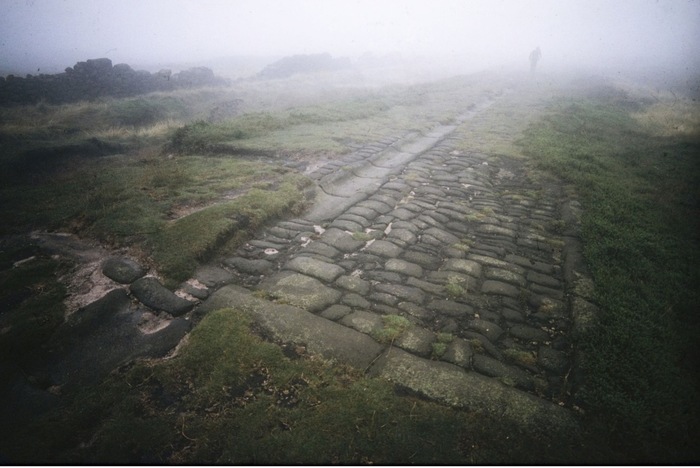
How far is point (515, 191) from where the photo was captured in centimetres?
729

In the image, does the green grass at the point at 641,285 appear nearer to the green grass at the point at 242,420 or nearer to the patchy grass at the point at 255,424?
the patchy grass at the point at 255,424

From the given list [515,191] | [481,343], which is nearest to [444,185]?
[515,191]

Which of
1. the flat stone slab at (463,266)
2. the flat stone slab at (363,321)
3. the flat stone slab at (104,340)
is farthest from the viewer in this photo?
the flat stone slab at (463,266)

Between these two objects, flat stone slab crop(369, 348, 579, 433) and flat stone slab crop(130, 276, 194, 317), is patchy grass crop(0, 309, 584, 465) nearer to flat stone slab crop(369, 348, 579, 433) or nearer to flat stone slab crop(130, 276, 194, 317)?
flat stone slab crop(369, 348, 579, 433)

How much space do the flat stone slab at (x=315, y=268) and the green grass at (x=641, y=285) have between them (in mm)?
2855

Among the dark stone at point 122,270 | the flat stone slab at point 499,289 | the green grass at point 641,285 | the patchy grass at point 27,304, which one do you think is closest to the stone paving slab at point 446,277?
the flat stone slab at point 499,289

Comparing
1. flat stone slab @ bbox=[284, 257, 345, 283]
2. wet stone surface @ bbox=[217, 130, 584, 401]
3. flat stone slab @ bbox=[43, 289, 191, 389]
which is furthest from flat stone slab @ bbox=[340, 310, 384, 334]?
flat stone slab @ bbox=[43, 289, 191, 389]

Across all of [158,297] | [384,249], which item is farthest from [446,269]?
[158,297]

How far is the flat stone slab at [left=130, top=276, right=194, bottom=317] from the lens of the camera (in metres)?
3.70

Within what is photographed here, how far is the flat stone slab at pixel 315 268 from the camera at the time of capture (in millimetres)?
4398

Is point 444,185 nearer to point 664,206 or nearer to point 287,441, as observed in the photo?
point 664,206

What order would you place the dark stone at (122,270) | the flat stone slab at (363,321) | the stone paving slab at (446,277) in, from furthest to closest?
1. the dark stone at (122,270)
2. the flat stone slab at (363,321)
3. the stone paving slab at (446,277)

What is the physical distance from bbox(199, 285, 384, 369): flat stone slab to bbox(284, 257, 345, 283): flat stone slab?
756 millimetres

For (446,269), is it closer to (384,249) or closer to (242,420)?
(384,249)
